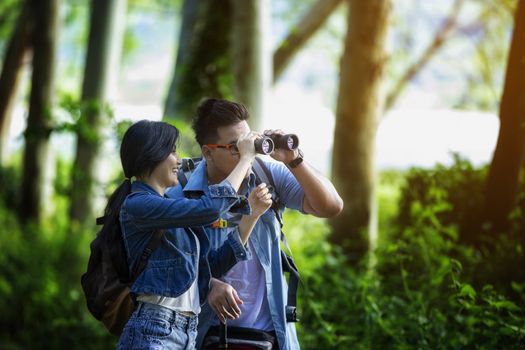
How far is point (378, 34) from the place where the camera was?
34.9 ft

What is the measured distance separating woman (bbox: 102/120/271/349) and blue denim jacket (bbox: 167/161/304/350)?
0.45 feet

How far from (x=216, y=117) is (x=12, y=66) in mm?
14817

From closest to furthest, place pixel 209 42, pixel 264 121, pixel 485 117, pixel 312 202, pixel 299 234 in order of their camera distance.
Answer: pixel 312 202 → pixel 264 121 → pixel 299 234 → pixel 209 42 → pixel 485 117

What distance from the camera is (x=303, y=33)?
1498 cm

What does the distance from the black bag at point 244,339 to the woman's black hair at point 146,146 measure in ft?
2.57

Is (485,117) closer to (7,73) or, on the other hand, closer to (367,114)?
(7,73)

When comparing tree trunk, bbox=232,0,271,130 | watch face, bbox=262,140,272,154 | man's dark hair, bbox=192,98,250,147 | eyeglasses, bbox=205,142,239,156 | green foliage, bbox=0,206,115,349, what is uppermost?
tree trunk, bbox=232,0,271,130

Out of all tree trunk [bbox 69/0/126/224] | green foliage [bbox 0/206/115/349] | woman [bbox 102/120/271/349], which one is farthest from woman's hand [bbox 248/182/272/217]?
tree trunk [bbox 69/0/126/224]

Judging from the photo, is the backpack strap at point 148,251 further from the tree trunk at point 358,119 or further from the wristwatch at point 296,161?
the tree trunk at point 358,119

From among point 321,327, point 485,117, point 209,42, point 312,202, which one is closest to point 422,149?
point 485,117

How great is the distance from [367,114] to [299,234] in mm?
1737

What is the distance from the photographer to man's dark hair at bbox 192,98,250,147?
4.41 m

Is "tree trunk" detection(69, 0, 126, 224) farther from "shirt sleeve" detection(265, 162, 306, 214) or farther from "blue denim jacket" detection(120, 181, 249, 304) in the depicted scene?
"blue denim jacket" detection(120, 181, 249, 304)

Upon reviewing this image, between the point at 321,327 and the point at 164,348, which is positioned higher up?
the point at 164,348
